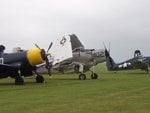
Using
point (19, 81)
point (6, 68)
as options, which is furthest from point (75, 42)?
point (19, 81)

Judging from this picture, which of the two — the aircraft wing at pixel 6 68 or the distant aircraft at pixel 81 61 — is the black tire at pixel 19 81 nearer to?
the aircraft wing at pixel 6 68

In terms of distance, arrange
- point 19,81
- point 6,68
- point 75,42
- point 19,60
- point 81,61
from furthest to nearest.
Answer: point 75,42, point 81,61, point 19,60, point 6,68, point 19,81

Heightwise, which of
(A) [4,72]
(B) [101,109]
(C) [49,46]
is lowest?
(B) [101,109]

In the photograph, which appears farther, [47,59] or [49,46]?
[49,46]

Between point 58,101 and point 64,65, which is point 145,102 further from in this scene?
point 64,65

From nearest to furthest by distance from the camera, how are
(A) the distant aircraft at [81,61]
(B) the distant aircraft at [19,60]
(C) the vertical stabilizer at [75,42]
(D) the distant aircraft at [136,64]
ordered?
(B) the distant aircraft at [19,60], (A) the distant aircraft at [81,61], (C) the vertical stabilizer at [75,42], (D) the distant aircraft at [136,64]

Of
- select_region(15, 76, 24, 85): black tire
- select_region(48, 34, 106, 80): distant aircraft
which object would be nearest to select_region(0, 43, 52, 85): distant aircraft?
select_region(15, 76, 24, 85): black tire

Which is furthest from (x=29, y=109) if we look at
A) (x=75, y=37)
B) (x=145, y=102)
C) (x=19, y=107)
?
(x=75, y=37)

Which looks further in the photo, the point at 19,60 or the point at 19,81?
the point at 19,60

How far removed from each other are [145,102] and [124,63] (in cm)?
3644

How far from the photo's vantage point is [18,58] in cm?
2428

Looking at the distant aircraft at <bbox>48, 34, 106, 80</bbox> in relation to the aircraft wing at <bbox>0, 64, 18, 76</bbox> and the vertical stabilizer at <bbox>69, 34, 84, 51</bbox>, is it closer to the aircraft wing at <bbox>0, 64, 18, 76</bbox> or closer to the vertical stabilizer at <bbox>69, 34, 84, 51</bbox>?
the vertical stabilizer at <bbox>69, 34, 84, 51</bbox>

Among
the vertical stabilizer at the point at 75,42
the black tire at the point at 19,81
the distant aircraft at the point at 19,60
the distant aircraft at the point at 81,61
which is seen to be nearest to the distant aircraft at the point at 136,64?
→ the vertical stabilizer at the point at 75,42

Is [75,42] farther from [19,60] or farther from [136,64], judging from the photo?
[136,64]
